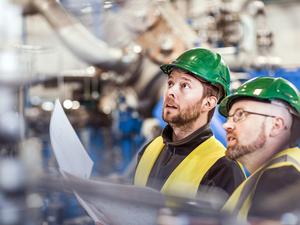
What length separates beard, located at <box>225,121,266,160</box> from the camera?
3.59ft

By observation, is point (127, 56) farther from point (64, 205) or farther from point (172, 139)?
point (64, 205)

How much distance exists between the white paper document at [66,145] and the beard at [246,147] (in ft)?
1.11

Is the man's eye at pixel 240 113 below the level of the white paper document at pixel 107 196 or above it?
above

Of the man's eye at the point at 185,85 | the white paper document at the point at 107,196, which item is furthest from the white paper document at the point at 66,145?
the man's eye at the point at 185,85

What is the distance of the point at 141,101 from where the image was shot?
4395mm

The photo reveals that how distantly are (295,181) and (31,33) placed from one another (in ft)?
1.94

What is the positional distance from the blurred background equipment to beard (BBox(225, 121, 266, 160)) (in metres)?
0.30

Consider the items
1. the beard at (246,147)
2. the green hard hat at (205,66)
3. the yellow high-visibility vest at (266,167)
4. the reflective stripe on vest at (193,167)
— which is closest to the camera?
the yellow high-visibility vest at (266,167)

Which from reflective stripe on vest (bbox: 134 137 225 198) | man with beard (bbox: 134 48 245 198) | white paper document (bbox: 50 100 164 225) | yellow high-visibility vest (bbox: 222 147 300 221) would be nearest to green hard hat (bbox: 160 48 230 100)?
man with beard (bbox: 134 48 245 198)

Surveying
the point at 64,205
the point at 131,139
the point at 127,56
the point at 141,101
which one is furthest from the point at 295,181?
the point at 131,139

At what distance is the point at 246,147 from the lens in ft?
3.70

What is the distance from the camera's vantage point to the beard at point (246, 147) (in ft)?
3.59

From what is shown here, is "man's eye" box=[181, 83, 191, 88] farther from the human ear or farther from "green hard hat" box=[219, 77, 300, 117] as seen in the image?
"green hard hat" box=[219, 77, 300, 117]

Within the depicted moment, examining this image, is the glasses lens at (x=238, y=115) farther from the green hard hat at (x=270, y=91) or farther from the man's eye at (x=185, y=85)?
the man's eye at (x=185, y=85)
